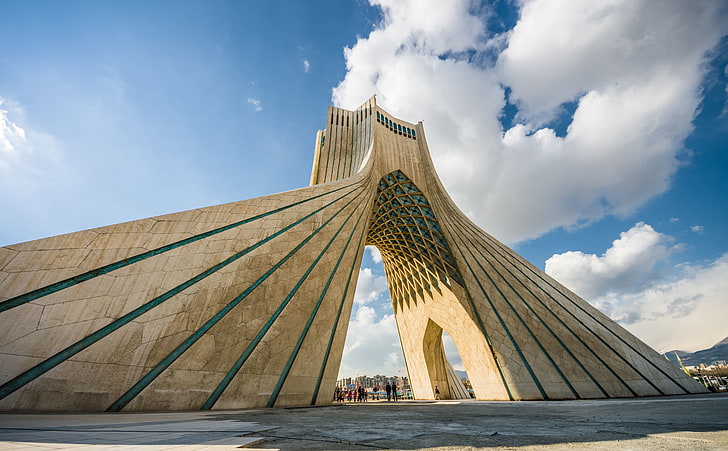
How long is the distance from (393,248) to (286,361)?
1036 cm

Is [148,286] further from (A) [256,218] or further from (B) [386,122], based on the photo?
(B) [386,122]

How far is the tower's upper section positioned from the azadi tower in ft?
0.40

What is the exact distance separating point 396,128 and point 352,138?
2648 mm

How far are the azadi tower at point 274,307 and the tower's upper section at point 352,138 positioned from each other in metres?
0.12

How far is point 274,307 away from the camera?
6227 millimetres

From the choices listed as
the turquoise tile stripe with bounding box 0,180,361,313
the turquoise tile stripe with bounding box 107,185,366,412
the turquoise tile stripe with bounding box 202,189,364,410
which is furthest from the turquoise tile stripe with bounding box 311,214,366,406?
the turquoise tile stripe with bounding box 0,180,361,313

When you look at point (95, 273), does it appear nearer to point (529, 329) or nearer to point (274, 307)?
point (274, 307)

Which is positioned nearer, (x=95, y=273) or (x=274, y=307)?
(x=95, y=273)

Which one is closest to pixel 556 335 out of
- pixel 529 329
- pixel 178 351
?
pixel 529 329

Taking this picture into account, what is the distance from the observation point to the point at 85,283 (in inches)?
174

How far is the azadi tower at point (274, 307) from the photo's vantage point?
409 centimetres

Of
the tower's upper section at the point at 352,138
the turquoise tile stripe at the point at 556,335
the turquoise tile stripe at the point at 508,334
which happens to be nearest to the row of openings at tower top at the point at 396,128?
the tower's upper section at the point at 352,138

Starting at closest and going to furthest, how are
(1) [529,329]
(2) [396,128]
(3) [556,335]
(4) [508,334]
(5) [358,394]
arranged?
(3) [556,335] < (1) [529,329] < (4) [508,334] < (2) [396,128] < (5) [358,394]

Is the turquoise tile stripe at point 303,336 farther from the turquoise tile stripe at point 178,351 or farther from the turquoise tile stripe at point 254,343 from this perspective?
the turquoise tile stripe at point 178,351
